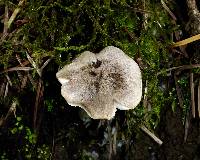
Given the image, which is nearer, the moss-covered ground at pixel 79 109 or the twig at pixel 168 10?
the moss-covered ground at pixel 79 109

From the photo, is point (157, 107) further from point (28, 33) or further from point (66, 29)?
point (28, 33)

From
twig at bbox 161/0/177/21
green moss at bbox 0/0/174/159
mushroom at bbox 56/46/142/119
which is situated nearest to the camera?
mushroom at bbox 56/46/142/119

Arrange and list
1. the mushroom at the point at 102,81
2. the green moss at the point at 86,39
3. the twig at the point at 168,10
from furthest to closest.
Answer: the twig at the point at 168,10 → the green moss at the point at 86,39 → the mushroom at the point at 102,81

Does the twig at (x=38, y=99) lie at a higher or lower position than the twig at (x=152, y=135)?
higher

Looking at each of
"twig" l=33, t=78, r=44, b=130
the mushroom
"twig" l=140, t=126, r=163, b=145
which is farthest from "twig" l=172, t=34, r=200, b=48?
"twig" l=33, t=78, r=44, b=130

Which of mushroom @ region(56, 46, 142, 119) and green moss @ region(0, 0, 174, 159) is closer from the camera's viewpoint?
mushroom @ region(56, 46, 142, 119)

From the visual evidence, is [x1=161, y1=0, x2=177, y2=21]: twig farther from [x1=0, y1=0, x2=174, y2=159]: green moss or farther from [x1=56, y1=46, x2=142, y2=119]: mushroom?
[x1=56, y1=46, x2=142, y2=119]: mushroom

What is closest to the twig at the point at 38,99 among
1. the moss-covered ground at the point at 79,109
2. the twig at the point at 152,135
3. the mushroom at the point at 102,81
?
the moss-covered ground at the point at 79,109

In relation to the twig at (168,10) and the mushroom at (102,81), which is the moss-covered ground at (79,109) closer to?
the twig at (168,10)

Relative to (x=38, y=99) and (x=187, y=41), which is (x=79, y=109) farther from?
(x=187, y=41)
